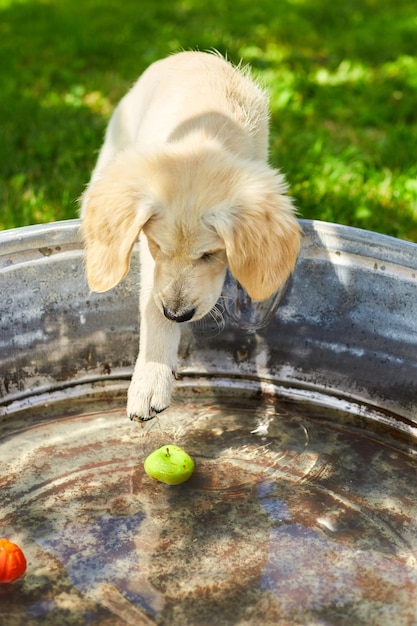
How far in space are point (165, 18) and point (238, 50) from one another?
45.4 inches

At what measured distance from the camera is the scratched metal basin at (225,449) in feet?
8.32

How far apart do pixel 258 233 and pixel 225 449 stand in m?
0.91

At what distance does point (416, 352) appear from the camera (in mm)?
3115

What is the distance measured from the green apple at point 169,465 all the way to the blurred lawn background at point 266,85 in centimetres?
159

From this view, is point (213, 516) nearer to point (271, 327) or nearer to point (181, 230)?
point (271, 327)

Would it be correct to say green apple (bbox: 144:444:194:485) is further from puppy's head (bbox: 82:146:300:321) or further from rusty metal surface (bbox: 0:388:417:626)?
puppy's head (bbox: 82:146:300:321)

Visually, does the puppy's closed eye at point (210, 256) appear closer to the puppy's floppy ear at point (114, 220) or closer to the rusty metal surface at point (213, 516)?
the puppy's floppy ear at point (114, 220)

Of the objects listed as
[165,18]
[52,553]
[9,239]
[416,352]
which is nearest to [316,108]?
[165,18]

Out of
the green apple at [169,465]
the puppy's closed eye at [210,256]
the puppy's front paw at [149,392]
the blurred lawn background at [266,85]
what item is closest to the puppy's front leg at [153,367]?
the puppy's front paw at [149,392]

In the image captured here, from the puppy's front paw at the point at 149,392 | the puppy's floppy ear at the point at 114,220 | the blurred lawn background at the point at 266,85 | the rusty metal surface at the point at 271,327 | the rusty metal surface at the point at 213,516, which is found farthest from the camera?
the blurred lawn background at the point at 266,85

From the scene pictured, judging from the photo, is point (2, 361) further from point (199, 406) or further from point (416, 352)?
point (416, 352)

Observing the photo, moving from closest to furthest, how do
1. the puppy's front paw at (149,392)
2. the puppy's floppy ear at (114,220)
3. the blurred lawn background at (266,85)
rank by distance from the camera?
the puppy's floppy ear at (114,220) < the puppy's front paw at (149,392) < the blurred lawn background at (266,85)

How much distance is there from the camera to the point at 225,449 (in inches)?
124

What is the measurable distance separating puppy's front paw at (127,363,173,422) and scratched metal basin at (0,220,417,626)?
0.30 m
